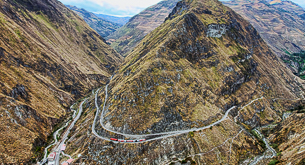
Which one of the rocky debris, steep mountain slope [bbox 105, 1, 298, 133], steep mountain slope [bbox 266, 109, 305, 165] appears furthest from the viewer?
the rocky debris

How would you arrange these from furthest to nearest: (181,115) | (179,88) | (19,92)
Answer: (179,88), (19,92), (181,115)

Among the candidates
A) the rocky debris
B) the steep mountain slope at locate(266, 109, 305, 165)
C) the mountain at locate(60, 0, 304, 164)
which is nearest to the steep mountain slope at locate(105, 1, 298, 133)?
the mountain at locate(60, 0, 304, 164)

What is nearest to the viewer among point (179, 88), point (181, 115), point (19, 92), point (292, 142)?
point (292, 142)

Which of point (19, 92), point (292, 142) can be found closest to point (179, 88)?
point (292, 142)

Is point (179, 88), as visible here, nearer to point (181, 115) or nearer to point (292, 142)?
point (181, 115)

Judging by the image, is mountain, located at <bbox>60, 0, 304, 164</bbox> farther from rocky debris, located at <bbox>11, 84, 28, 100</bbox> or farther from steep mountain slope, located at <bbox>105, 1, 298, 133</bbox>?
rocky debris, located at <bbox>11, 84, 28, 100</bbox>

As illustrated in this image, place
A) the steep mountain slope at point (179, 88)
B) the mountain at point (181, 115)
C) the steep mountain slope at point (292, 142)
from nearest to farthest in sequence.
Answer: the steep mountain slope at point (292, 142), the mountain at point (181, 115), the steep mountain slope at point (179, 88)

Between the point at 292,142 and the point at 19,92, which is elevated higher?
the point at 19,92

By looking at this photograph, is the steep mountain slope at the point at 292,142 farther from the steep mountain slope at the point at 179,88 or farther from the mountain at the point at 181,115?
the steep mountain slope at the point at 179,88

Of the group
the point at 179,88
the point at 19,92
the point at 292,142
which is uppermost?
the point at 19,92

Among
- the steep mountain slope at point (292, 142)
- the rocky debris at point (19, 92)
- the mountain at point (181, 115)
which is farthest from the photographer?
the rocky debris at point (19, 92)

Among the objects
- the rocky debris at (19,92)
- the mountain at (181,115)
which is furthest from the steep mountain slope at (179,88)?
the rocky debris at (19,92)
